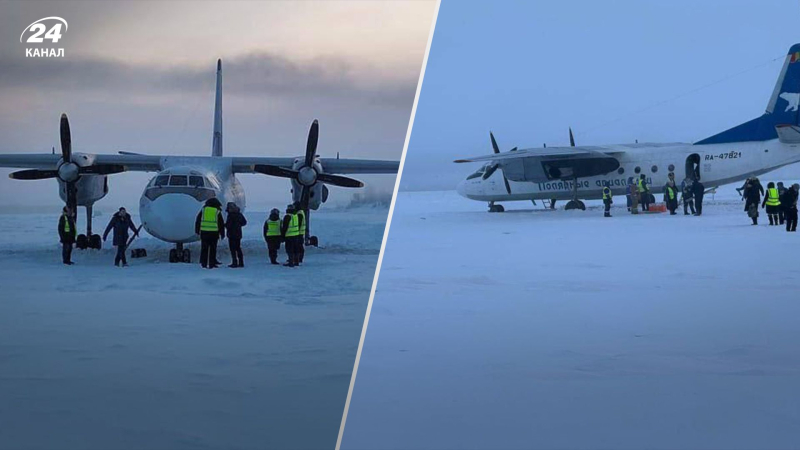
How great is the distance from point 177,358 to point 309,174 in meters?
9.17

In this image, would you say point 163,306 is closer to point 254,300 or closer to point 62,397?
point 254,300

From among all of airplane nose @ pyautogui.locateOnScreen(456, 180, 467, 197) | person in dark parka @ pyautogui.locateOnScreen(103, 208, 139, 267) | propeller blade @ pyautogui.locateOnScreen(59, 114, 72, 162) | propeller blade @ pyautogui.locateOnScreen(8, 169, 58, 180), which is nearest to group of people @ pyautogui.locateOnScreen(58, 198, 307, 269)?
person in dark parka @ pyautogui.locateOnScreen(103, 208, 139, 267)

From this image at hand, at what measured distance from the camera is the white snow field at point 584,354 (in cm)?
386

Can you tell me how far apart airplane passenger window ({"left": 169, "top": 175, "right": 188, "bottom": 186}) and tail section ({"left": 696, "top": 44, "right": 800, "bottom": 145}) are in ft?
47.9

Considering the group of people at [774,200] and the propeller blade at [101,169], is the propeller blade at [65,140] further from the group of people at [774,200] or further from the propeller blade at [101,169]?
the group of people at [774,200]

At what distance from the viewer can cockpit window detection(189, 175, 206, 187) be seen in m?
12.8

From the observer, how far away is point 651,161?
2208 cm

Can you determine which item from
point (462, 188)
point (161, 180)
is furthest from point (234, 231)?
point (462, 188)

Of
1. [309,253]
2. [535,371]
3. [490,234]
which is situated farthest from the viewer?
[490,234]

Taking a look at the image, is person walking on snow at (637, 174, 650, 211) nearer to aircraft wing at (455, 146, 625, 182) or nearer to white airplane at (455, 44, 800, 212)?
white airplane at (455, 44, 800, 212)

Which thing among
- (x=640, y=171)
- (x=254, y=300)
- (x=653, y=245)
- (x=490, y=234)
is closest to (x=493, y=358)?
(x=254, y=300)

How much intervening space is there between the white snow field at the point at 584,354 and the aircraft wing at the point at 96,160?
687cm

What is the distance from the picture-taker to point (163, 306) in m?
7.74

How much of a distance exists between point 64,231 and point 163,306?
4.88m
